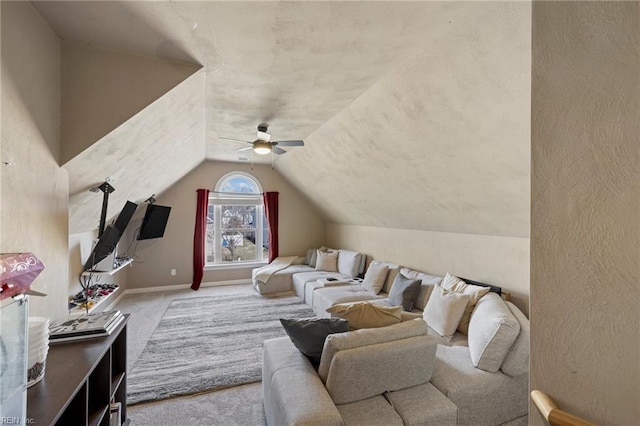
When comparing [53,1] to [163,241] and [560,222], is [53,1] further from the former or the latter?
[163,241]

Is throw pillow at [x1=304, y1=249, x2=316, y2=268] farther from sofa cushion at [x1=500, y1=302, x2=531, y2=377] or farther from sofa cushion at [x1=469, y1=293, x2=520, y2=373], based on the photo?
sofa cushion at [x1=500, y1=302, x2=531, y2=377]

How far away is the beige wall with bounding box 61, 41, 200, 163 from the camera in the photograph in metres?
1.80

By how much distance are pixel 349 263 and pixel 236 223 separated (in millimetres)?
2719

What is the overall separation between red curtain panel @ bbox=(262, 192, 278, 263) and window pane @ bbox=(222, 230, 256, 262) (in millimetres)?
473

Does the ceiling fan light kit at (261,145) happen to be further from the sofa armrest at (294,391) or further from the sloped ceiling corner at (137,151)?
the sofa armrest at (294,391)

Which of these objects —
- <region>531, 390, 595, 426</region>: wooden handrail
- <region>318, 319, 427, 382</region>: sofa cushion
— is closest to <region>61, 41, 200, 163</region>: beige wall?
<region>318, 319, 427, 382</region>: sofa cushion

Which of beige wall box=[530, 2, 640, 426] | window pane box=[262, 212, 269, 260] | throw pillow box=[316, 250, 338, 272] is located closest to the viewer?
beige wall box=[530, 2, 640, 426]

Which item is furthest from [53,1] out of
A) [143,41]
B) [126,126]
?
[126,126]

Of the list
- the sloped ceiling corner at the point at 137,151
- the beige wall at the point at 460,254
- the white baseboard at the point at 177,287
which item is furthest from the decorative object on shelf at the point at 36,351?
the white baseboard at the point at 177,287

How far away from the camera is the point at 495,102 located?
1815 millimetres

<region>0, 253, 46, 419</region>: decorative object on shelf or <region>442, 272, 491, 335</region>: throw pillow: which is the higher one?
<region>0, 253, 46, 419</region>: decorative object on shelf

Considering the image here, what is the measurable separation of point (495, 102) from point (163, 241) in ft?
18.9

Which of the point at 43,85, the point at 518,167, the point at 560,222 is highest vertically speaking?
the point at 43,85

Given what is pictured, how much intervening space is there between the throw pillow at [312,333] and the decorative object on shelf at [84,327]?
41.7 inches
